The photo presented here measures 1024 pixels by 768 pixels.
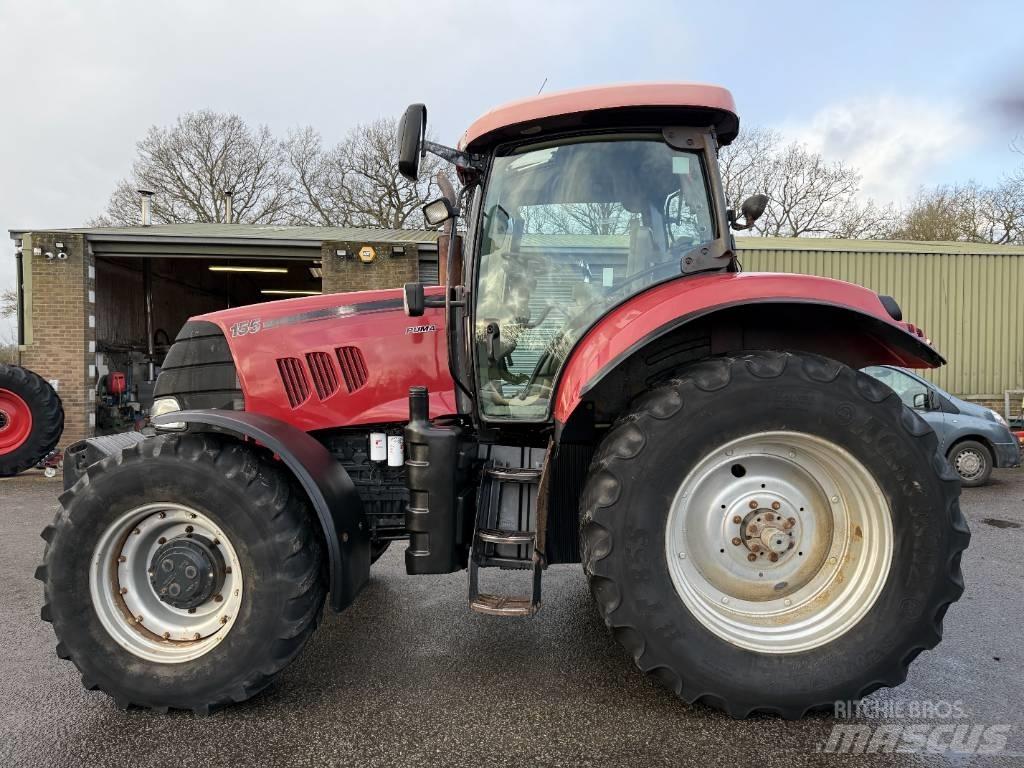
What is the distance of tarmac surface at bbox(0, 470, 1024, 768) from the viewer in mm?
2229

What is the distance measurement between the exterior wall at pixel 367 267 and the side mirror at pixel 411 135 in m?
8.51

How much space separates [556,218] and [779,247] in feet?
31.9

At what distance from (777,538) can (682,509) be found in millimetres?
397

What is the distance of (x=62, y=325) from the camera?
1050cm

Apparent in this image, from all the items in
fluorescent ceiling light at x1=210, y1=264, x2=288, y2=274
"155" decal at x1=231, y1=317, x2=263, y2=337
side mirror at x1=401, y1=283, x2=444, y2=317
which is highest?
fluorescent ceiling light at x1=210, y1=264, x2=288, y2=274

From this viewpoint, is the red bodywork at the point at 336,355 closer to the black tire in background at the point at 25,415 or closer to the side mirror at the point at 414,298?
the side mirror at the point at 414,298

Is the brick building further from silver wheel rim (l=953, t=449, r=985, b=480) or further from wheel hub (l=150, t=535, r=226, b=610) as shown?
wheel hub (l=150, t=535, r=226, b=610)

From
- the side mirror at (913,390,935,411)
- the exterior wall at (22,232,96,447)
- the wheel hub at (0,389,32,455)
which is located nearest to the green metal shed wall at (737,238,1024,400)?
the side mirror at (913,390,935,411)

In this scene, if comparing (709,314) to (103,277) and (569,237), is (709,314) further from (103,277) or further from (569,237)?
(103,277)

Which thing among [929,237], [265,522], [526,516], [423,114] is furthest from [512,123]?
[929,237]

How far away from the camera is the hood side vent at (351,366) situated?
9.70 feet

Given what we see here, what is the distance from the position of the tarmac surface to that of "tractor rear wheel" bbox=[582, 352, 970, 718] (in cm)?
23

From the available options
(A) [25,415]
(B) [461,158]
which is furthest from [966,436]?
(A) [25,415]

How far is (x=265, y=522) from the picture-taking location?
94.9 inches
